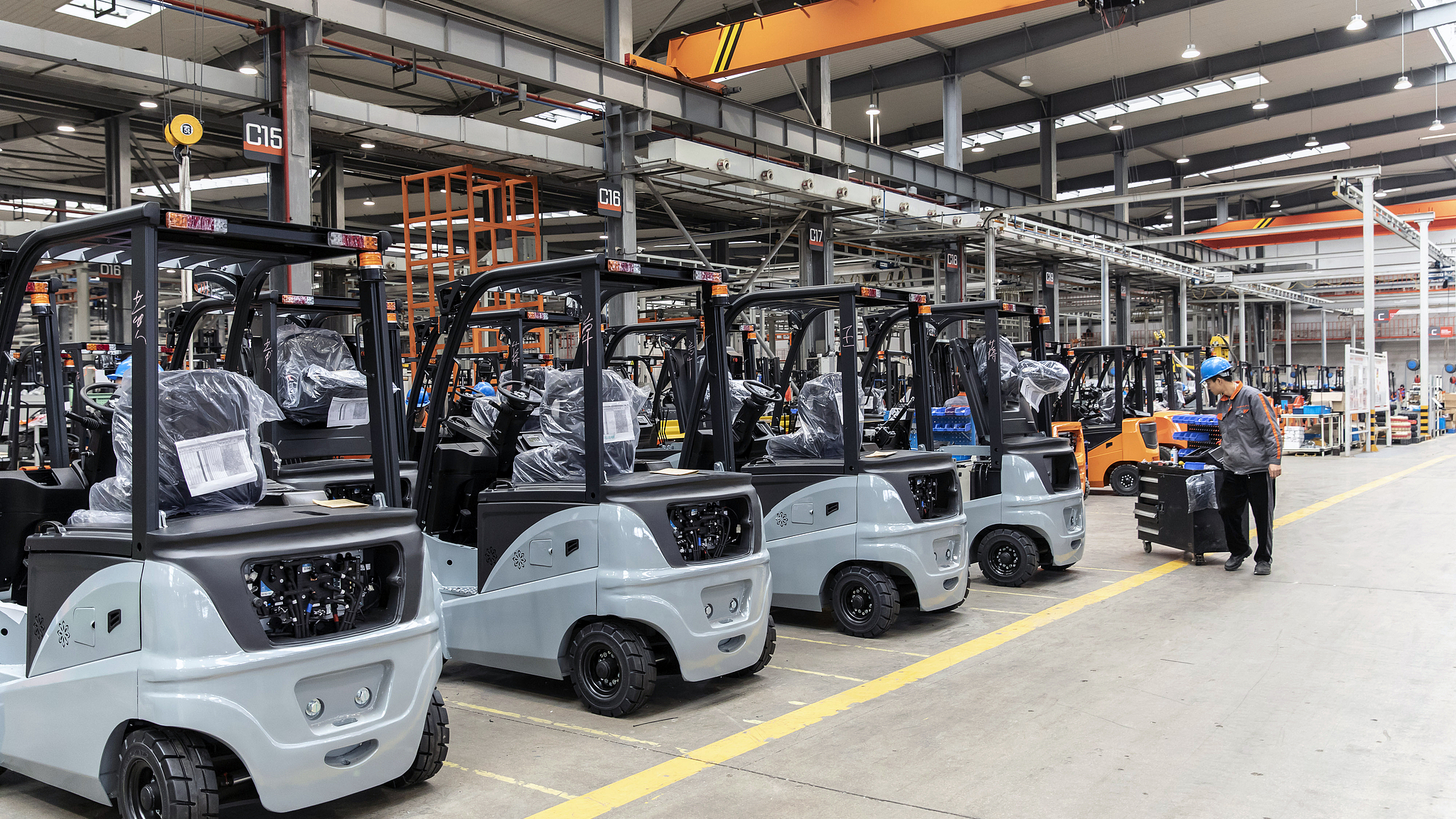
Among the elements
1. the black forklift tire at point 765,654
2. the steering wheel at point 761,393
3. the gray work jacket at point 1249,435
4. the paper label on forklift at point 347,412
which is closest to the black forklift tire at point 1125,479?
the gray work jacket at point 1249,435

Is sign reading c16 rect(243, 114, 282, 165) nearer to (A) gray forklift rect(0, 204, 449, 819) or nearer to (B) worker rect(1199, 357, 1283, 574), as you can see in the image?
(A) gray forklift rect(0, 204, 449, 819)

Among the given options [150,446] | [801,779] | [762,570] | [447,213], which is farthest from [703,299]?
[447,213]

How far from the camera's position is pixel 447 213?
48.3 feet

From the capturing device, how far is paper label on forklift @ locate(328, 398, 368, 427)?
7125 millimetres

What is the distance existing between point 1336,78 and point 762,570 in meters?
27.4

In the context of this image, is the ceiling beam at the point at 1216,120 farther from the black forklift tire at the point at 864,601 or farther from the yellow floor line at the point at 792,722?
the black forklift tire at the point at 864,601

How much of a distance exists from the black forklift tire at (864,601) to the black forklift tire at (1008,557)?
2.04m

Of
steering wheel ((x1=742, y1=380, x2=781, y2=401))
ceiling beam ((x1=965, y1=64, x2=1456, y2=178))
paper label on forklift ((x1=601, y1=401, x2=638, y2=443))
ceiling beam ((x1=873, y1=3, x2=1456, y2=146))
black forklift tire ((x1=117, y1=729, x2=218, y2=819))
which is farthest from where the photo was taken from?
ceiling beam ((x1=965, y1=64, x2=1456, y2=178))

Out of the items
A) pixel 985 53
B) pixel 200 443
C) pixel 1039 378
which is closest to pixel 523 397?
pixel 200 443

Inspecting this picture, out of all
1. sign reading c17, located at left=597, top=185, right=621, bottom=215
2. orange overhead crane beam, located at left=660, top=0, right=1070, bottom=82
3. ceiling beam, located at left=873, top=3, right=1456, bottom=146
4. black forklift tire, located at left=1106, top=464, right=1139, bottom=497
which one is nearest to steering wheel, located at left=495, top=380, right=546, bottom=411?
sign reading c17, located at left=597, top=185, right=621, bottom=215

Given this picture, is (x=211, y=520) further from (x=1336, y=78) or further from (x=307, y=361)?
(x=1336, y=78)

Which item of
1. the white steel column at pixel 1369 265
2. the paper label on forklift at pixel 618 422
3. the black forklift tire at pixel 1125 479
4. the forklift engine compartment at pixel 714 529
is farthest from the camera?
the white steel column at pixel 1369 265

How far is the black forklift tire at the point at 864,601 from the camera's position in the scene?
21.8 ft

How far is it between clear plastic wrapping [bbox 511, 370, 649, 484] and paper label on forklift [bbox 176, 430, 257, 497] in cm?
180
